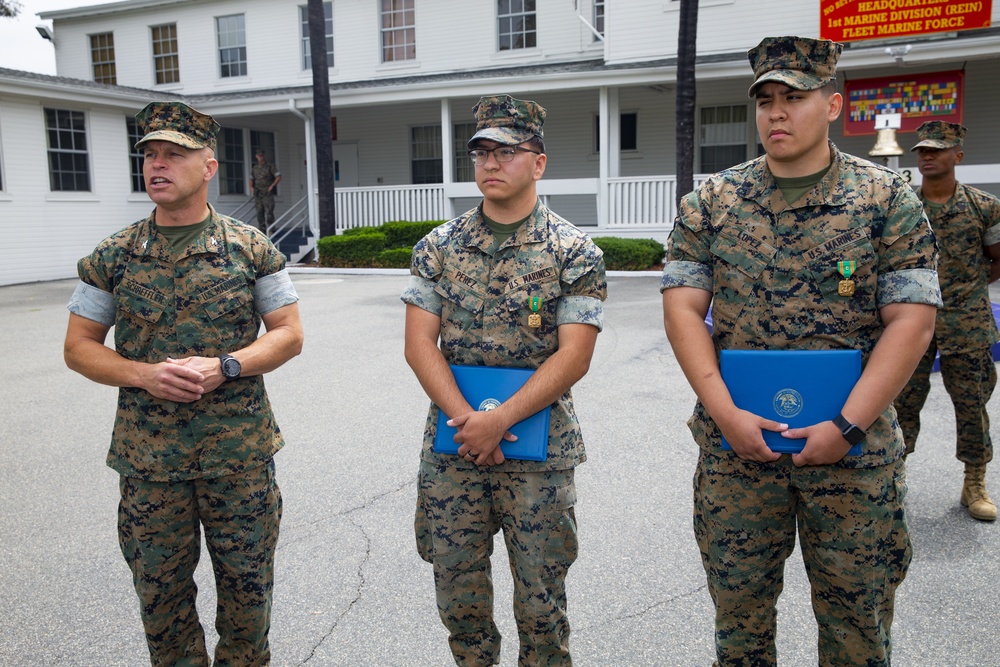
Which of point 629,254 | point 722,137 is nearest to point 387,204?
point 629,254

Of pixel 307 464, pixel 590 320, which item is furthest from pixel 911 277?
pixel 307 464

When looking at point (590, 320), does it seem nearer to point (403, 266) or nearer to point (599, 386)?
point (599, 386)

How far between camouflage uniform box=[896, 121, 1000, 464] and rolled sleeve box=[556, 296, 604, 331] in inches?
92.5

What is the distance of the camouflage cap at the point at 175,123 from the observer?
2.56 m

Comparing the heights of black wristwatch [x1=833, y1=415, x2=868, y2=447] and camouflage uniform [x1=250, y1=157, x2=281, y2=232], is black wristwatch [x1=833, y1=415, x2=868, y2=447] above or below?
below

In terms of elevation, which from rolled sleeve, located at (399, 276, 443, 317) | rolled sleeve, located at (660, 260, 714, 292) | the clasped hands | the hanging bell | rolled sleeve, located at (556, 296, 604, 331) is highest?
the hanging bell

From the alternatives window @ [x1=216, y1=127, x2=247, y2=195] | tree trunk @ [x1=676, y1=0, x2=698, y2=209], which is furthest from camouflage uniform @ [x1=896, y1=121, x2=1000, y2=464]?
window @ [x1=216, y1=127, x2=247, y2=195]

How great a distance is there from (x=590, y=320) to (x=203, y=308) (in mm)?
1250

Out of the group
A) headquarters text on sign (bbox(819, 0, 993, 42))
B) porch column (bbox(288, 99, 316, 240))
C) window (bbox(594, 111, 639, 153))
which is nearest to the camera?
headquarters text on sign (bbox(819, 0, 993, 42))

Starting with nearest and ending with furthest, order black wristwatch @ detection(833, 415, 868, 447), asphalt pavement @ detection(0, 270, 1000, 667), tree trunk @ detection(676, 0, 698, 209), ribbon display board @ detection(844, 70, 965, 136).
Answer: black wristwatch @ detection(833, 415, 868, 447), asphalt pavement @ detection(0, 270, 1000, 667), tree trunk @ detection(676, 0, 698, 209), ribbon display board @ detection(844, 70, 965, 136)

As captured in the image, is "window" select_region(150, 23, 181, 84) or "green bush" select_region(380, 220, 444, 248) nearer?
"green bush" select_region(380, 220, 444, 248)

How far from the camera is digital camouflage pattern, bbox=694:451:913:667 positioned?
2305 mm

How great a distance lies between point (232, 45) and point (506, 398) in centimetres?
2288

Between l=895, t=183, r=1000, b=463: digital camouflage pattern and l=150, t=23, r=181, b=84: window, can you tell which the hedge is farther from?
l=895, t=183, r=1000, b=463: digital camouflage pattern
